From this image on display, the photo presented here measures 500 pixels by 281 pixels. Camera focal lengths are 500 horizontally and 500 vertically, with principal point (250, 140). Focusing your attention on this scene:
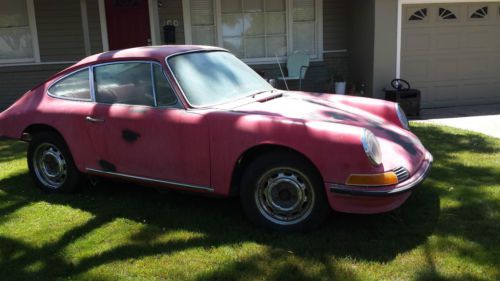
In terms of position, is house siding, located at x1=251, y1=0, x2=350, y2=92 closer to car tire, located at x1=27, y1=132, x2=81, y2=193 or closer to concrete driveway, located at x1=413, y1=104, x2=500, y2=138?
concrete driveway, located at x1=413, y1=104, x2=500, y2=138

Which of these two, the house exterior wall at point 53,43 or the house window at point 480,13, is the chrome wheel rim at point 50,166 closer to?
the house exterior wall at point 53,43

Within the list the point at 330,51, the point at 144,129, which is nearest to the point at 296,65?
the point at 330,51

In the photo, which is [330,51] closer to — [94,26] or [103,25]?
[103,25]

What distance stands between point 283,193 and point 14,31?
29.7ft

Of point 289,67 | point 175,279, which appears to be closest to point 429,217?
point 175,279

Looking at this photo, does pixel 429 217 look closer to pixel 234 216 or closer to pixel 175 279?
pixel 234 216

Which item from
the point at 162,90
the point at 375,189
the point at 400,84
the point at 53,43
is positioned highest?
the point at 53,43

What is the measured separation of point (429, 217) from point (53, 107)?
364 cm

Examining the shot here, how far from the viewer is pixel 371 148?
362 centimetres

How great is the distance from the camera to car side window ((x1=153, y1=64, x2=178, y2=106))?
428 centimetres

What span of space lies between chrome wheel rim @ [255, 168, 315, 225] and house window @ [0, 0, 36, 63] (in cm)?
855

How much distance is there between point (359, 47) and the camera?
1093 centimetres

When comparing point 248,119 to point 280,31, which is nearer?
point 248,119

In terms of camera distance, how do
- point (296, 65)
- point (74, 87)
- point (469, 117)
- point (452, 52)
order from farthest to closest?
1. point (296, 65)
2. point (452, 52)
3. point (469, 117)
4. point (74, 87)
